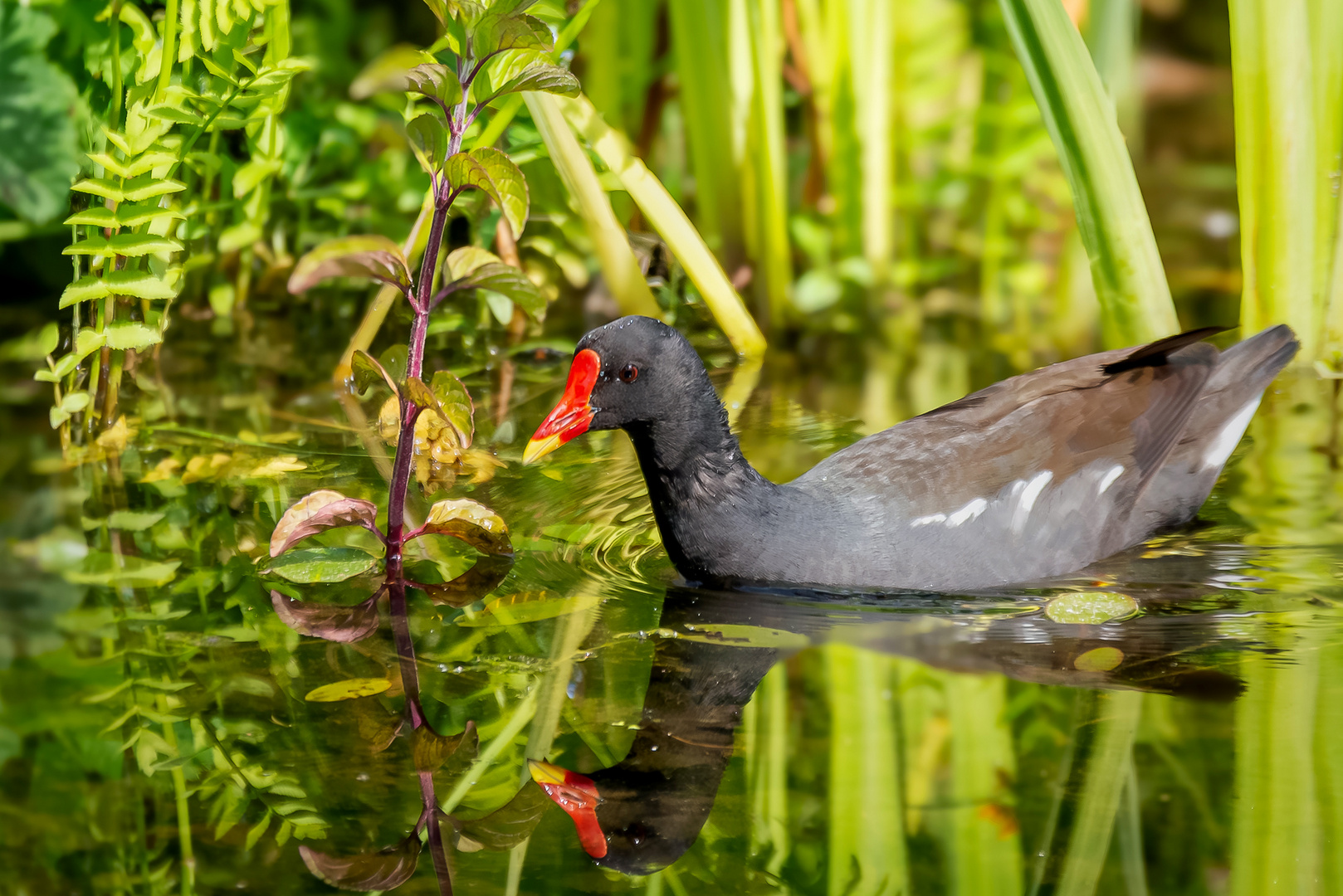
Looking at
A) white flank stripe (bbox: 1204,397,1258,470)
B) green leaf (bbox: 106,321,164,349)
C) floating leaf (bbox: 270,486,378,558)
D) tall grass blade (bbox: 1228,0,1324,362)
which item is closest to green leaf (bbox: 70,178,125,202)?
green leaf (bbox: 106,321,164,349)

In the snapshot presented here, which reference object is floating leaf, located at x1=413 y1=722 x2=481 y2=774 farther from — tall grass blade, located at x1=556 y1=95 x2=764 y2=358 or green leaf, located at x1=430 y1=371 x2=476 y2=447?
tall grass blade, located at x1=556 y1=95 x2=764 y2=358

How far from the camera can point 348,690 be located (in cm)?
205

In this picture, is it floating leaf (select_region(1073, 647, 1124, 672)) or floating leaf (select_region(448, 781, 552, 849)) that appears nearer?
floating leaf (select_region(448, 781, 552, 849))

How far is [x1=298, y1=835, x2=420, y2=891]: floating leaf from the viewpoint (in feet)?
5.17

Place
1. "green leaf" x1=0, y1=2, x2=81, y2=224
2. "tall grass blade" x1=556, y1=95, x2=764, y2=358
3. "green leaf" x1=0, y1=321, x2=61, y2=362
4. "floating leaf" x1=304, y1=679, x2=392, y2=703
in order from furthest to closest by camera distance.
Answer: "green leaf" x1=0, y1=321, x2=61, y2=362, "tall grass blade" x1=556, y1=95, x2=764, y2=358, "green leaf" x1=0, y1=2, x2=81, y2=224, "floating leaf" x1=304, y1=679, x2=392, y2=703

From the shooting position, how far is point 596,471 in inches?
120

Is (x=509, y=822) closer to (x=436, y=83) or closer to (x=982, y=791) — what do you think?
(x=982, y=791)

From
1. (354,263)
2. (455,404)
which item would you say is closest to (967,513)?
(455,404)

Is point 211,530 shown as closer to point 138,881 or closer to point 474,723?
point 474,723

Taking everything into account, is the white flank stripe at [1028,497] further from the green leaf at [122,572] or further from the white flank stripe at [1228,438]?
the green leaf at [122,572]

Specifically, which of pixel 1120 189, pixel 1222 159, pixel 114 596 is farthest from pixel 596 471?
pixel 1222 159

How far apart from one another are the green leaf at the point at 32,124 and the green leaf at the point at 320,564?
4.37 ft

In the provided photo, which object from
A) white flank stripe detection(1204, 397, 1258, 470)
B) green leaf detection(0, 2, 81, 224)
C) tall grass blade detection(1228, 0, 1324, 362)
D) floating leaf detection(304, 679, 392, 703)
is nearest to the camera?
floating leaf detection(304, 679, 392, 703)

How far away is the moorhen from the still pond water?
2.8 inches
